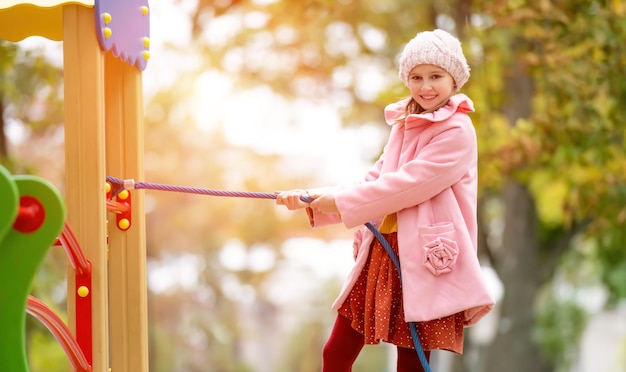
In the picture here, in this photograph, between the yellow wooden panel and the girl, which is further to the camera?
the yellow wooden panel

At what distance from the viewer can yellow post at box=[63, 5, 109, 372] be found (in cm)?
310

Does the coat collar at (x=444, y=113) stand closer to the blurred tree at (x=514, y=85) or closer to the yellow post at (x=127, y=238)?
the yellow post at (x=127, y=238)

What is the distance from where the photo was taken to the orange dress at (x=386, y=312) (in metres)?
3.02

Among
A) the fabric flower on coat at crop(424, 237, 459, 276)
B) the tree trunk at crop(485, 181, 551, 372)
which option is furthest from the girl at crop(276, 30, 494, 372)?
the tree trunk at crop(485, 181, 551, 372)

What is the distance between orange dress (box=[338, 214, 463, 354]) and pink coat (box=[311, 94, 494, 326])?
0.05m

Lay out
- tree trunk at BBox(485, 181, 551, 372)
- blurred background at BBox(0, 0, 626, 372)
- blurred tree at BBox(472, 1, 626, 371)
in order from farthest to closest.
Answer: tree trunk at BBox(485, 181, 551, 372), blurred background at BBox(0, 0, 626, 372), blurred tree at BBox(472, 1, 626, 371)

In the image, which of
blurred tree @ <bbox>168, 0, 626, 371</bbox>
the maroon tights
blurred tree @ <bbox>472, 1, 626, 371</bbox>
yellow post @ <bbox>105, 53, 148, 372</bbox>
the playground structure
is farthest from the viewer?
blurred tree @ <bbox>168, 0, 626, 371</bbox>

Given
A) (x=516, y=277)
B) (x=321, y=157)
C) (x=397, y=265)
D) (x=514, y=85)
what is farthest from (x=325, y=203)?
(x=321, y=157)

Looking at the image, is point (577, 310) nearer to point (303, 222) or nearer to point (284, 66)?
point (303, 222)

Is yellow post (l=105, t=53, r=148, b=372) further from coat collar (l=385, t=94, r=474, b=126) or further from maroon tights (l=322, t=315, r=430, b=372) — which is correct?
coat collar (l=385, t=94, r=474, b=126)

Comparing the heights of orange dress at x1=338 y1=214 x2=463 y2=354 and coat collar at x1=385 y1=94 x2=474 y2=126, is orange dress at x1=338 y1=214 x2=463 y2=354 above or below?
below

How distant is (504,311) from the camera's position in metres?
10.1

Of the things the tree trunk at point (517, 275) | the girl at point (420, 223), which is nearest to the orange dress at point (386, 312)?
the girl at point (420, 223)

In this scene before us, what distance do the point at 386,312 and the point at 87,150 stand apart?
3.79 ft
